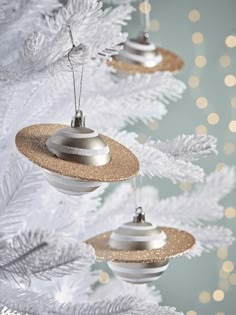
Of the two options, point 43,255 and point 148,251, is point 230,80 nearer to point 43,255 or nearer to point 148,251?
point 148,251

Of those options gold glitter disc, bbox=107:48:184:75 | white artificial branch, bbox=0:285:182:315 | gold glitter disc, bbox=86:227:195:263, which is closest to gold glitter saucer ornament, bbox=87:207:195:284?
gold glitter disc, bbox=86:227:195:263

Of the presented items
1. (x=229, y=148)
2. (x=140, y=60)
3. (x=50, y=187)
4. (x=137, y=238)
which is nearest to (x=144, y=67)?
(x=140, y=60)

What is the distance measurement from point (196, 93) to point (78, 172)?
3.70ft

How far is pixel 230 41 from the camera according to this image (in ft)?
5.86

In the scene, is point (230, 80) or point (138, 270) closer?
point (138, 270)

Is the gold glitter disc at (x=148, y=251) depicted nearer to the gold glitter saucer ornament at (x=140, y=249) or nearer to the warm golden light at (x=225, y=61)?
the gold glitter saucer ornament at (x=140, y=249)

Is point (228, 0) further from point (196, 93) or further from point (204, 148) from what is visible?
point (204, 148)

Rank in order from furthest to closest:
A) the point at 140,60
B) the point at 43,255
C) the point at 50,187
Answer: the point at 140,60 → the point at 50,187 → the point at 43,255

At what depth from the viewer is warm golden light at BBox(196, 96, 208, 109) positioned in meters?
1.82

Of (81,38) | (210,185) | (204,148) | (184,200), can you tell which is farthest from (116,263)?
(210,185)

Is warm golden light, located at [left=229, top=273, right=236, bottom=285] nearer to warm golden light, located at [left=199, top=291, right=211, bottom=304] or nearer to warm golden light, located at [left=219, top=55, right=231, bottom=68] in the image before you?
warm golden light, located at [left=199, top=291, right=211, bottom=304]

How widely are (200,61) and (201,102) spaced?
0.35 ft

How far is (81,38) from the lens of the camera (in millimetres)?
893

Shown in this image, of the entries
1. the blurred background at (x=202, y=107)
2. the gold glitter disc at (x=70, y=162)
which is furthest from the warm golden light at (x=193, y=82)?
the gold glitter disc at (x=70, y=162)
